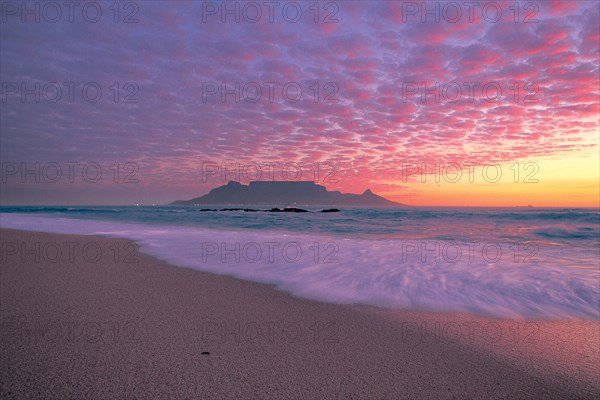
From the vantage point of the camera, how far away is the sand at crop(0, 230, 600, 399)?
2.47m

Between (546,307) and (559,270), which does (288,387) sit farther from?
(559,270)

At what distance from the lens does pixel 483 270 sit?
7.14m

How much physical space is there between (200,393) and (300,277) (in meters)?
3.97

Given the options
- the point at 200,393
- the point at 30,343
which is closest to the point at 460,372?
the point at 200,393

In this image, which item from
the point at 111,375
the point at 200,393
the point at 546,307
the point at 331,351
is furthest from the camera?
the point at 546,307

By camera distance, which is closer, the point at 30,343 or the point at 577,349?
the point at 30,343

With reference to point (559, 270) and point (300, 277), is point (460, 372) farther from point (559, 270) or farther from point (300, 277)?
point (559, 270)

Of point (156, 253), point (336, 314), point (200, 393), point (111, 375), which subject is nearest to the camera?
point (200, 393)

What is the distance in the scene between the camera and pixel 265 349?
3070 millimetres

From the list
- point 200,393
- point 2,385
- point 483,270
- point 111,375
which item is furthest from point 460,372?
point 483,270

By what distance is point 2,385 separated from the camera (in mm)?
2398

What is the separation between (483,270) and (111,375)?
6.81 metres

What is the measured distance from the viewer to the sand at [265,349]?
247 cm

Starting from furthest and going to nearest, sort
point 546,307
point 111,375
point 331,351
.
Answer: point 546,307, point 331,351, point 111,375
